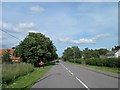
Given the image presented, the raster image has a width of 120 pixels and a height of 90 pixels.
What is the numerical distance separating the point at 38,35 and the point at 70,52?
109825mm

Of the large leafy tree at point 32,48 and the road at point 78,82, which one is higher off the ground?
the large leafy tree at point 32,48

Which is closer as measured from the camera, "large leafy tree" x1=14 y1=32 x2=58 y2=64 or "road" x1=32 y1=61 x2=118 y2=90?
"road" x1=32 y1=61 x2=118 y2=90

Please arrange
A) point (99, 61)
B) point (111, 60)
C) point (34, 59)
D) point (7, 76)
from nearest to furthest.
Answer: point (7, 76) → point (111, 60) → point (34, 59) → point (99, 61)

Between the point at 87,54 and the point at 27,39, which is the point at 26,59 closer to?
the point at 27,39

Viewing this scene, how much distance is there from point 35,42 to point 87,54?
10749cm

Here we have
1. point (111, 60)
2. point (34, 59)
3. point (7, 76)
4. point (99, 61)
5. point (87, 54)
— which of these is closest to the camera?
point (7, 76)

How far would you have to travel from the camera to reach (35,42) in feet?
221

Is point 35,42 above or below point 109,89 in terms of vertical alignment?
above

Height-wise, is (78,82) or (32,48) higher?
(32,48)

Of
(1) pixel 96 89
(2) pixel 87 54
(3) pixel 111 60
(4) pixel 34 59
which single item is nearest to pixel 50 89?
(1) pixel 96 89

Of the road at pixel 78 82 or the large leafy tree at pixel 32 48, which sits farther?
the large leafy tree at pixel 32 48

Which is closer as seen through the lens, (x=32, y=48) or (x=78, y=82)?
(x=78, y=82)

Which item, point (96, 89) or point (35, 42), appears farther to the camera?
point (35, 42)

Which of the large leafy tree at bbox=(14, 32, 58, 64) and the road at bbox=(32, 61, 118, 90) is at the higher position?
the large leafy tree at bbox=(14, 32, 58, 64)
